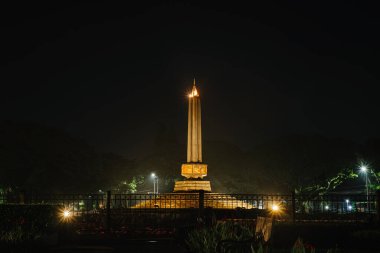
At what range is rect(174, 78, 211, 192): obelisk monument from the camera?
36688 millimetres

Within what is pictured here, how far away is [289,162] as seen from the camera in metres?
61.1

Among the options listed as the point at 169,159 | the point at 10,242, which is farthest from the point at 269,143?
the point at 10,242

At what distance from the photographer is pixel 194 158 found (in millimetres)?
37344

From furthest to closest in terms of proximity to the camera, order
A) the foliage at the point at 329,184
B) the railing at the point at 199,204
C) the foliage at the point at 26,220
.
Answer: the foliage at the point at 329,184, the railing at the point at 199,204, the foliage at the point at 26,220

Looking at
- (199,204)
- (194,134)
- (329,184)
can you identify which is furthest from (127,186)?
(199,204)

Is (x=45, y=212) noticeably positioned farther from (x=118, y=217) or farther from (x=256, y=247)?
(x=256, y=247)

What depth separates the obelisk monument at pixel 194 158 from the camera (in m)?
36.7

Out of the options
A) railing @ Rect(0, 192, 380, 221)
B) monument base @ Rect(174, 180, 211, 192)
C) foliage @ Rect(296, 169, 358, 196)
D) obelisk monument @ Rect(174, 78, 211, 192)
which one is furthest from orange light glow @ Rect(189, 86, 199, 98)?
foliage @ Rect(296, 169, 358, 196)

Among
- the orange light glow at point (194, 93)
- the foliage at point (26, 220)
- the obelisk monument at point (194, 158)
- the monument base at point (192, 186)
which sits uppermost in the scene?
the orange light glow at point (194, 93)

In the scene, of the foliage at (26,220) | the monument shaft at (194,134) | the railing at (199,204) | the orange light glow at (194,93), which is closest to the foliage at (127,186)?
the monument shaft at (194,134)

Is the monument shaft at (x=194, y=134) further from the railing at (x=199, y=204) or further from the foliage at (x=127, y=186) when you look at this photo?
the foliage at (x=127, y=186)

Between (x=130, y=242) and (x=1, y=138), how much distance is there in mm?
30091

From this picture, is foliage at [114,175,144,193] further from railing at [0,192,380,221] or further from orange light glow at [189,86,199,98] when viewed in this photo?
railing at [0,192,380,221]

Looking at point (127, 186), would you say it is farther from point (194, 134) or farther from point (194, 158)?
point (194, 134)
